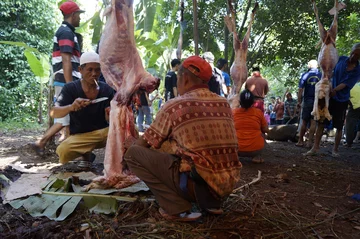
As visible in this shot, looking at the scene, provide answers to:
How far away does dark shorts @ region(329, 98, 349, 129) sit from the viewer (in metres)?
5.16

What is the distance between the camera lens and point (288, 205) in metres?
2.71

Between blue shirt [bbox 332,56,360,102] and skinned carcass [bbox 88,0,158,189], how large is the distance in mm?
3715

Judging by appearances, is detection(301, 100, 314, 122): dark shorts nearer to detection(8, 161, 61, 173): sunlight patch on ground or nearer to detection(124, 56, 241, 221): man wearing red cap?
detection(124, 56, 241, 221): man wearing red cap

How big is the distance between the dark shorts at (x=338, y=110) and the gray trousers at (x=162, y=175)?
159 inches

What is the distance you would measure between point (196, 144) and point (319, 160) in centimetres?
370

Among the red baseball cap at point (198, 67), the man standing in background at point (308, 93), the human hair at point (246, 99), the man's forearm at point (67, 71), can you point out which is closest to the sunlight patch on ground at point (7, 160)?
the man's forearm at point (67, 71)

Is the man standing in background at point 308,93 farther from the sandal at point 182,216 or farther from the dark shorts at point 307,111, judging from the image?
the sandal at point 182,216

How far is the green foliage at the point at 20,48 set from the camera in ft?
39.4

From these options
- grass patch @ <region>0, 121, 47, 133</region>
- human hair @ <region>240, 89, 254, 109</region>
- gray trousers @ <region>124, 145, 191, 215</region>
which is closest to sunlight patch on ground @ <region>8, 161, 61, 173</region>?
gray trousers @ <region>124, 145, 191, 215</region>

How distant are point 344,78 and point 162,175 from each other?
14.0 ft

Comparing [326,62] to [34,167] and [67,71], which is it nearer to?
[67,71]

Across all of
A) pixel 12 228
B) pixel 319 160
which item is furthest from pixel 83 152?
pixel 319 160

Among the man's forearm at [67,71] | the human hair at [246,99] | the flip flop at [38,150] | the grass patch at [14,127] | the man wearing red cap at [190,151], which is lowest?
the grass patch at [14,127]

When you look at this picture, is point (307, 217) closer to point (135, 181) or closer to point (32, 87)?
point (135, 181)
